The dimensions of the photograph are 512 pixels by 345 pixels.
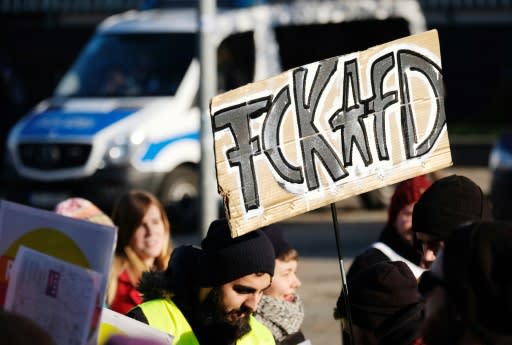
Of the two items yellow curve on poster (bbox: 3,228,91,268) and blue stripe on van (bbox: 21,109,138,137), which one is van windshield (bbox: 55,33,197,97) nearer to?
blue stripe on van (bbox: 21,109,138,137)

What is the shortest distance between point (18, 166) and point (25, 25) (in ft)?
33.5

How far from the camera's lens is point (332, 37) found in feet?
53.5

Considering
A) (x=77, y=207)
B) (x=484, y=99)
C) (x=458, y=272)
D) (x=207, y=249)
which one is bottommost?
(x=484, y=99)

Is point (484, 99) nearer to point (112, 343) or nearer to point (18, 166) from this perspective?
point (18, 166)

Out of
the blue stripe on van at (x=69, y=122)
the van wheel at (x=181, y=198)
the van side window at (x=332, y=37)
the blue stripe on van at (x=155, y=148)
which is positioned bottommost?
the van wheel at (x=181, y=198)

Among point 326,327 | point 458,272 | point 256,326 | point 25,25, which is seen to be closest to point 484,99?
point 25,25

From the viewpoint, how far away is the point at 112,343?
137 inches

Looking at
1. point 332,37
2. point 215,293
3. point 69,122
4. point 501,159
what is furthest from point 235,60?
point 215,293

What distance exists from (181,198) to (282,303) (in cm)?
899

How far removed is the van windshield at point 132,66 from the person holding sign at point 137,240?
25.8ft

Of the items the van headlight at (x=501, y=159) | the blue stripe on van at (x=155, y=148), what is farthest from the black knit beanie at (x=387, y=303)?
the blue stripe on van at (x=155, y=148)

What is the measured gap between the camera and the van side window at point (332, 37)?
51.3ft

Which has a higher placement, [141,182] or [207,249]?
[207,249]

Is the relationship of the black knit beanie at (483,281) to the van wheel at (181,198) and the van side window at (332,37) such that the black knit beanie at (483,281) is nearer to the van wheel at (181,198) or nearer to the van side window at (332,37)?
the van wheel at (181,198)
